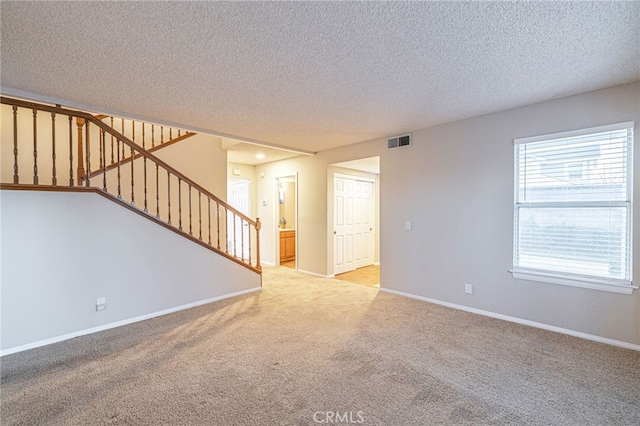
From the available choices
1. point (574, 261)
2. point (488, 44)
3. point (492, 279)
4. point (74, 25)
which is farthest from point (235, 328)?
point (574, 261)

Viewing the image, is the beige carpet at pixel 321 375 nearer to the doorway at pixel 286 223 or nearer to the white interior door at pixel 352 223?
the white interior door at pixel 352 223

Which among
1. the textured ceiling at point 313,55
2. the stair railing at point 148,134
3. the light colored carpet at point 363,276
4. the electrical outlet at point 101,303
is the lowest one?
the light colored carpet at point 363,276

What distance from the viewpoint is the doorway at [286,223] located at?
Result: 6.49 meters

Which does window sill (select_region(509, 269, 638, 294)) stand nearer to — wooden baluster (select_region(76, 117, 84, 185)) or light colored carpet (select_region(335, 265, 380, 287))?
light colored carpet (select_region(335, 265, 380, 287))

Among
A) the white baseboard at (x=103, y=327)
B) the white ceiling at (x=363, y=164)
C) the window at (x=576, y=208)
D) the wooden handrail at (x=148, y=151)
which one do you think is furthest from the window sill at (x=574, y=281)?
the wooden handrail at (x=148, y=151)

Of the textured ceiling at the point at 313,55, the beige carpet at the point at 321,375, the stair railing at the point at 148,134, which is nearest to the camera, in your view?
the textured ceiling at the point at 313,55

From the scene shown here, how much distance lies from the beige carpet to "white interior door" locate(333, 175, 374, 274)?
250 centimetres

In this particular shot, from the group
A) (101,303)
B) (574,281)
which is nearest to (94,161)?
(101,303)

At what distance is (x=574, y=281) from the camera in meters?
2.97

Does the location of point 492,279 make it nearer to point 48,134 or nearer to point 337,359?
point 337,359

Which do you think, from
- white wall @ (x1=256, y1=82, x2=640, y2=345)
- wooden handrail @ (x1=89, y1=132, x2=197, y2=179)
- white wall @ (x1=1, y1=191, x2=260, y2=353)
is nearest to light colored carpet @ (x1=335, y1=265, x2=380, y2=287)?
white wall @ (x1=256, y1=82, x2=640, y2=345)

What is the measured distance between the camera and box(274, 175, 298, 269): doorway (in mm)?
6492

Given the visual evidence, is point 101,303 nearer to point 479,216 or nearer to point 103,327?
point 103,327

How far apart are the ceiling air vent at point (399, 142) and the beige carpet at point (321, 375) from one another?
8.00ft
